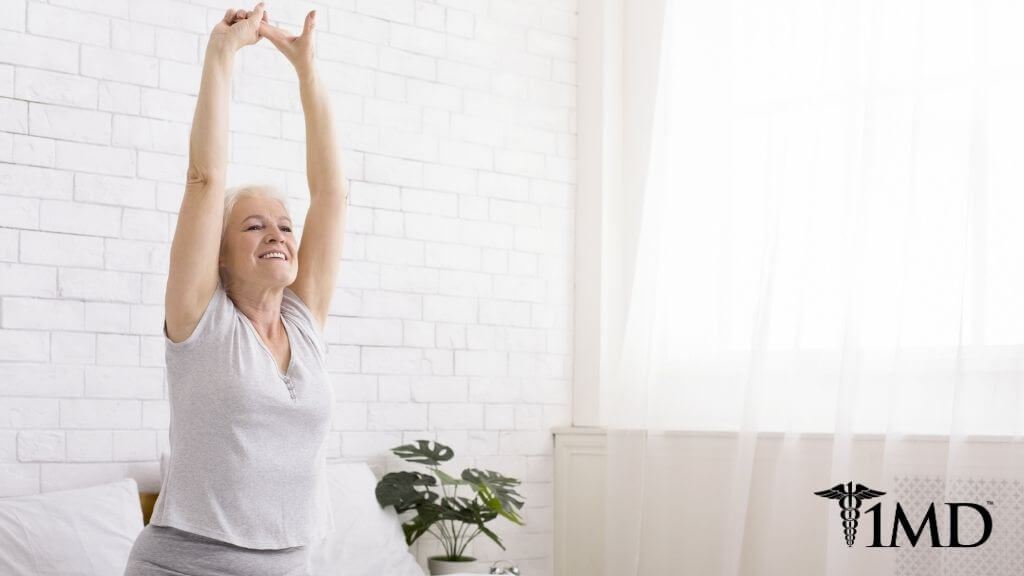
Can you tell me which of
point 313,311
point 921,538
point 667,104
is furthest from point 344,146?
point 921,538

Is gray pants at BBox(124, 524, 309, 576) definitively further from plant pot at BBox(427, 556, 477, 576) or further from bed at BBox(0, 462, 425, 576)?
plant pot at BBox(427, 556, 477, 576)

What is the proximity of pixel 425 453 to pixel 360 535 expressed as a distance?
348 mm

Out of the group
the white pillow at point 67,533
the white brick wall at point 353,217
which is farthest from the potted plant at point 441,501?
the white pillow at point 67,533

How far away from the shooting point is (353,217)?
3.73 m

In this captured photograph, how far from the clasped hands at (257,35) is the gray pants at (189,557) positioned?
86cm

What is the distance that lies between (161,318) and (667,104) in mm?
1842

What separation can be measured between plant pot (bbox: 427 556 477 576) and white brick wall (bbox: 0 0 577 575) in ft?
0.71

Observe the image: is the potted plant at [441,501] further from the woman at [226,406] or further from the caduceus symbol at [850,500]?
the woman at [226,406]

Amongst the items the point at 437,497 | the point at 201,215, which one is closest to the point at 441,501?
the point at 437,497

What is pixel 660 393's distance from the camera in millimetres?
3850

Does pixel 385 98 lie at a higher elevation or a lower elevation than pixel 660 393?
higher

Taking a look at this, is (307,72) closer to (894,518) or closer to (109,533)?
(109,533)

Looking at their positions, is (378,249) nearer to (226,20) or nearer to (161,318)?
(161,318)

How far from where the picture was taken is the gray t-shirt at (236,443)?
190 centimetres
